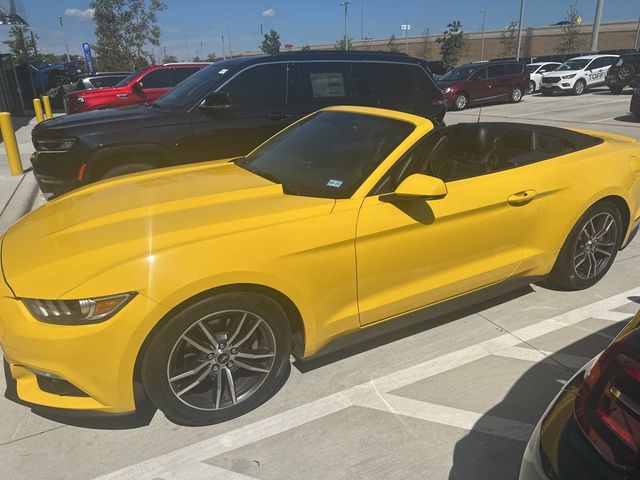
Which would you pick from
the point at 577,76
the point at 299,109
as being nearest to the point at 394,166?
the point at 299,109

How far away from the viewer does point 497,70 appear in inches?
819

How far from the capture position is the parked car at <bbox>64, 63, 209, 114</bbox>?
34.5 feet

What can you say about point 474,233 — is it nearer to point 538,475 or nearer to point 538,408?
point 538,408

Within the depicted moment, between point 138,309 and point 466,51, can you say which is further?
point 466,51

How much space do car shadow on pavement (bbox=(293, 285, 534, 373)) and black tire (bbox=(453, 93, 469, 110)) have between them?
17.8 meters

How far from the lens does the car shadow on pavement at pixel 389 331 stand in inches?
111

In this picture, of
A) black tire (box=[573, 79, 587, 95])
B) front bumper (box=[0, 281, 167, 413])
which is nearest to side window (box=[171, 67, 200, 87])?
front bumper (box=[0, 281, 167, 413])

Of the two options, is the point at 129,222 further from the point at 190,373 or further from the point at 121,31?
the point at 121,31

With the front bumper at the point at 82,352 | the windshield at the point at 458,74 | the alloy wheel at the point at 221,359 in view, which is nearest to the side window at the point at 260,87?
the alloy wheel at the point at 221,359

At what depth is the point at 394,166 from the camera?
286cm

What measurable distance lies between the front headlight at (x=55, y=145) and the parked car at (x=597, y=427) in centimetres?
507

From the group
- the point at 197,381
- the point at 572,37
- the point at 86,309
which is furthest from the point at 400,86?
the point at 572,37

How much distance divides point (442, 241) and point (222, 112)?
3518 mm

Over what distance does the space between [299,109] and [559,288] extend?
3574 millimetres
